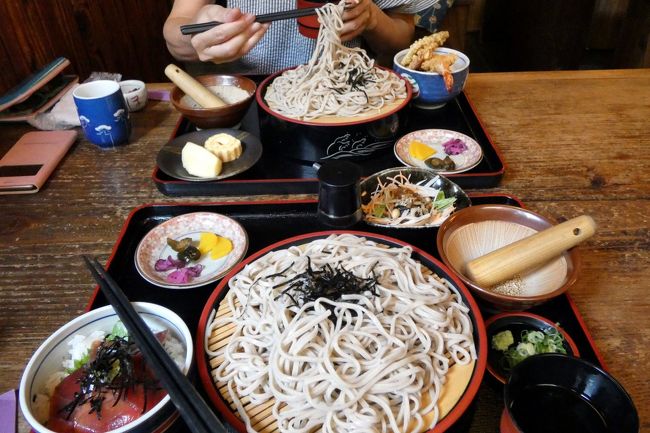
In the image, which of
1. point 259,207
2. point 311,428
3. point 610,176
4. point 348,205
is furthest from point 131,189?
point 610,176

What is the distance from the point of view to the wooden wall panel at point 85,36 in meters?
2.90

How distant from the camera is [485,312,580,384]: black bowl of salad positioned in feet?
3.84

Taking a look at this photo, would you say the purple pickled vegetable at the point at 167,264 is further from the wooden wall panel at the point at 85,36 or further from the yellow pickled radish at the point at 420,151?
the wooden wall panel at the point at 85,36

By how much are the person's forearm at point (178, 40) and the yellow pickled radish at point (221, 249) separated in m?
1.40

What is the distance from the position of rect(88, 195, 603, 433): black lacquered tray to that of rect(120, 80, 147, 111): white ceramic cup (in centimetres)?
85

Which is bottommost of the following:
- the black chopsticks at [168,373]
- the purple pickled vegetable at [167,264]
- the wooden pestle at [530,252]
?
the purple pickled vegetable at [167,264]

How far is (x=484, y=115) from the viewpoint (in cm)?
229

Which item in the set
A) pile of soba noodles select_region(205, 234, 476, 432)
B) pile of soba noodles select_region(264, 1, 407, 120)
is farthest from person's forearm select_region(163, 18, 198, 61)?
pile of soba noodles select_region(205, 234, 476, 432)

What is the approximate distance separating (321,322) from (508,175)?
1176mm

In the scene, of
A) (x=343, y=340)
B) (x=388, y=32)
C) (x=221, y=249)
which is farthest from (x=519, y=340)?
(x=388, y=32)

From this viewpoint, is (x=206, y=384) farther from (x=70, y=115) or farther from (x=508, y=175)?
(x=70, y=115)

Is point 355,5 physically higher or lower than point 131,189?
higher

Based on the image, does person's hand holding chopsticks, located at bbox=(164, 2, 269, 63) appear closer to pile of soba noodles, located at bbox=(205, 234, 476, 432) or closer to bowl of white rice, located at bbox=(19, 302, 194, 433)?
pile of soba noodles, located at bbox=(205, 234, 476, 432)

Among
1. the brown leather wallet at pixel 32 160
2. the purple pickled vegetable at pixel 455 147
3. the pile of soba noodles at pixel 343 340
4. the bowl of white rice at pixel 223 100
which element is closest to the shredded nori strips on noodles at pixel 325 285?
the pile of soba noodles at pixel 343 340
